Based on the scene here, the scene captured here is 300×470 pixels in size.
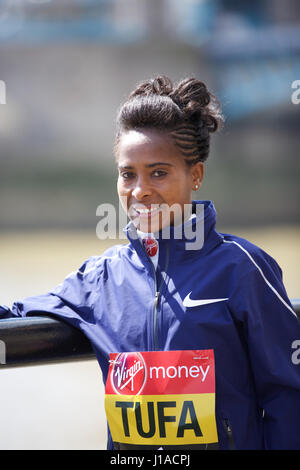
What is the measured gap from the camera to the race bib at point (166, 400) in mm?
1605

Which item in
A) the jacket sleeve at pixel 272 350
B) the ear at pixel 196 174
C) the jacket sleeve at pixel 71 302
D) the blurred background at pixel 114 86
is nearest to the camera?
the jacket sleeve at pixel 272 350

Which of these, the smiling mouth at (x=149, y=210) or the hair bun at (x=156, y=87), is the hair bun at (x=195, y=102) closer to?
the hair bun at (x=156, y=87)

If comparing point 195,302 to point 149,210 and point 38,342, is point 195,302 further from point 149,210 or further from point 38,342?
point 38,342

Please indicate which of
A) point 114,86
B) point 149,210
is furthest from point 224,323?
point 114,86

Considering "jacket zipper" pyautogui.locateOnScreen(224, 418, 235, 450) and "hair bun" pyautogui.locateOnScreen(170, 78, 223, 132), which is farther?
"hair bun" pyautogui.locateOnScreen(170, 78, 223, 132)

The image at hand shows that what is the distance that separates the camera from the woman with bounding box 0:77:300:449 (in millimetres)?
1608

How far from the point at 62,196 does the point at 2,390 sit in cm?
1549

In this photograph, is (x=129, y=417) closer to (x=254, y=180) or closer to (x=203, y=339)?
(x=203, y=339)

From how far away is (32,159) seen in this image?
2022cm

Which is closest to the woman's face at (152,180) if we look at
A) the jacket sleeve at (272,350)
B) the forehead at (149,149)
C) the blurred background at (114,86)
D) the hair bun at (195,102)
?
the forehead at (149,149)

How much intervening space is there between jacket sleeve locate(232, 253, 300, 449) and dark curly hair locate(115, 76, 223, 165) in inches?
17.1

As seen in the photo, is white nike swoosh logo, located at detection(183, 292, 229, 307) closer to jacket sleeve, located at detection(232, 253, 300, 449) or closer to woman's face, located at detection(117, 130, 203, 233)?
jacket sleeve, located at detection(232, 253, 300, 449)

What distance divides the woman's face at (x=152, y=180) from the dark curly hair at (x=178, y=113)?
0.04 metres

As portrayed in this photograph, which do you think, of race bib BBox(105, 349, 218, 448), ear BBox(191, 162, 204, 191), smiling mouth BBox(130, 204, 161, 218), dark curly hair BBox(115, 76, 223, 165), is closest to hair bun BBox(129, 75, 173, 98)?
dark curly hair BBox(115, 76, 223, 165)
